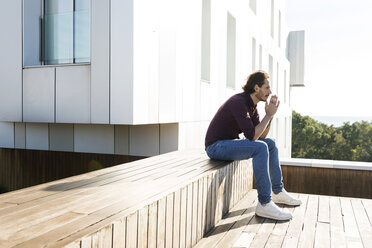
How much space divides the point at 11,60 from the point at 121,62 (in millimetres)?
2392

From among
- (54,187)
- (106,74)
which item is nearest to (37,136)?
(106,74)

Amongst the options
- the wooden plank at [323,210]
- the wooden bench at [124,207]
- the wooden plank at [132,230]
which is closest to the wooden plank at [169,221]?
the wooden bench at [124,207]

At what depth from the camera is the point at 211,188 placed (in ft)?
11.3

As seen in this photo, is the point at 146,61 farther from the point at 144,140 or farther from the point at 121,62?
the point at 144,140

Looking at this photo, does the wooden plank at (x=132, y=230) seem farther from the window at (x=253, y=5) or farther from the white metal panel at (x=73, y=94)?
the window at (x=253, y=5)

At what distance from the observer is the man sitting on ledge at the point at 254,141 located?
12.0ft

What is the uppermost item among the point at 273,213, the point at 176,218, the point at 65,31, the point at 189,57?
the point at 65,31

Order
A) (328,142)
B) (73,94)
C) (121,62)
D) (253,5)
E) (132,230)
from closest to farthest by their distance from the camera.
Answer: (132,230)
(121,62)
(73,94)
(253,5)
(328,142)

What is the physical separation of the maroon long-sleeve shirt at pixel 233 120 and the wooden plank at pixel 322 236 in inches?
45.0

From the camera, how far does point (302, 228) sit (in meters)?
3.44

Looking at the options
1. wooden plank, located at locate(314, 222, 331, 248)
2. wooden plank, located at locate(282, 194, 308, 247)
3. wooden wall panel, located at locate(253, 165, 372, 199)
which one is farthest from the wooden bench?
wooden wall panel, located at locate(253, 165, 372, 199)

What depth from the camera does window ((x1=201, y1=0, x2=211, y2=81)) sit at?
782cm

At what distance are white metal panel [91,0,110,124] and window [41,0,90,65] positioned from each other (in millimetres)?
255

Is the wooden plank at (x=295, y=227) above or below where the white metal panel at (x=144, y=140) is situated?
below
